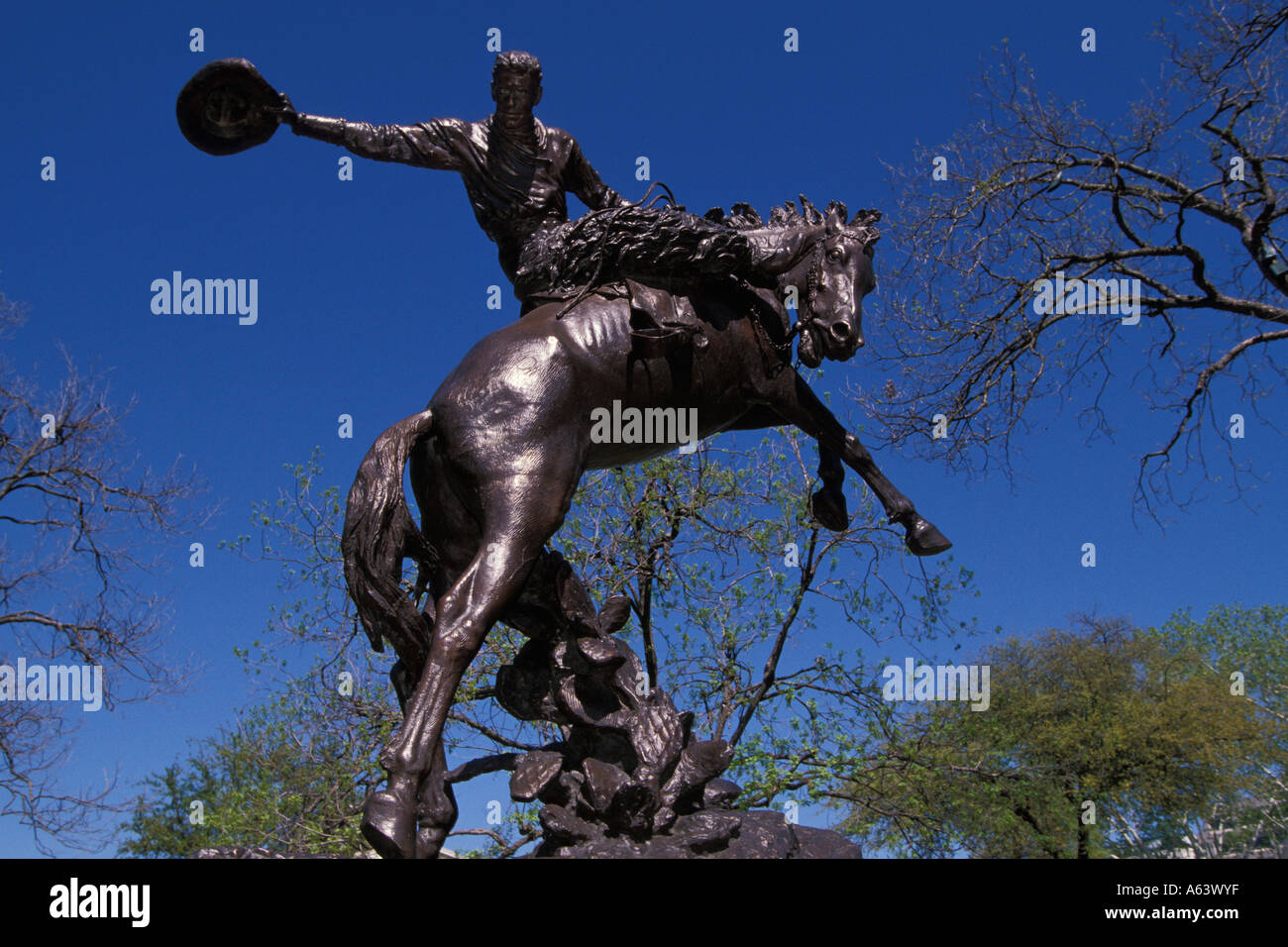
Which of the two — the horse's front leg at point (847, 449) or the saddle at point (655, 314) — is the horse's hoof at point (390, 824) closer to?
the saddle at point (655, 314)

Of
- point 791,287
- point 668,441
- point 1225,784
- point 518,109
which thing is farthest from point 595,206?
point 1225,784

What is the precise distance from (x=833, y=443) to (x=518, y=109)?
1.90 metres

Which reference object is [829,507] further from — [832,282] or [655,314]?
[655,314]

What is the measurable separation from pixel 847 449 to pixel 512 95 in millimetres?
2009

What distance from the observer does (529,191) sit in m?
4.74

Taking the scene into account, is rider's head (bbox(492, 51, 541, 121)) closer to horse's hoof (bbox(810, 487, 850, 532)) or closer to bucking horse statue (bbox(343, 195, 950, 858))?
bucking horse statue (bbox(343, 195, 950, 858))

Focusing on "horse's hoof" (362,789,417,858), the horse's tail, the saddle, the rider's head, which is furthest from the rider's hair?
"horse's hoof" (362,789,417,858)

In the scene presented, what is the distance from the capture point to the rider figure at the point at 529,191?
14.5 ft

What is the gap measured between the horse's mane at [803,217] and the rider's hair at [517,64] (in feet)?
3.29

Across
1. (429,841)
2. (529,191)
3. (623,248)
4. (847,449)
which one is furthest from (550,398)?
(429,841)

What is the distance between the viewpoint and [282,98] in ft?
15.0

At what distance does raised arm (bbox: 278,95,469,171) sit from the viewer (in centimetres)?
460
